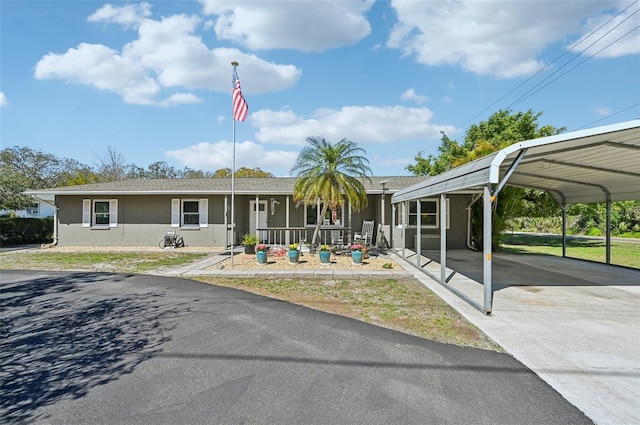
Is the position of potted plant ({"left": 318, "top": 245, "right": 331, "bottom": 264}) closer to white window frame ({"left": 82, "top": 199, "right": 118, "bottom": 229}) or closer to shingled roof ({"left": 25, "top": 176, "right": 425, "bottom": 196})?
shingled roof ({"left": 25, "top": 176, "right": 425, "bottom": 196})

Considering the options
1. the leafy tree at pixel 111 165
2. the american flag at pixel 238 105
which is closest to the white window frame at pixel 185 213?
the american flag at pixel 238 105

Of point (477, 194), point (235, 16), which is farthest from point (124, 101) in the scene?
point (477, 194)

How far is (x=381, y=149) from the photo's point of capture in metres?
25.2

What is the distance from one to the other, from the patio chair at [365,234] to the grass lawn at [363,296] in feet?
17.6

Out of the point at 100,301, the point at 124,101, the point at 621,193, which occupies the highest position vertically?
the point at 124,101

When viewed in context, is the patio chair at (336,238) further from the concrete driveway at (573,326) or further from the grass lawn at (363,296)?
the grass lawn at (363,296)

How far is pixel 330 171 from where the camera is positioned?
11016 millimetres

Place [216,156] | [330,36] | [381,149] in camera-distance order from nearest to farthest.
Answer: [330,36], [381,149], [216,156]

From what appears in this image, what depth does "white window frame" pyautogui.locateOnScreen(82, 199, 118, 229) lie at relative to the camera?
587 inches

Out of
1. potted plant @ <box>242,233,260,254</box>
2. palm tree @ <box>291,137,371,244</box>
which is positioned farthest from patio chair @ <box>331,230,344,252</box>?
potted plant @ <box>242,233,260,254</box>

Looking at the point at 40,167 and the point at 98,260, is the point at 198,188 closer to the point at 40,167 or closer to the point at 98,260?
the point at 98,260

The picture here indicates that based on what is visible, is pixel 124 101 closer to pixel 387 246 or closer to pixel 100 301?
pixel 100 301

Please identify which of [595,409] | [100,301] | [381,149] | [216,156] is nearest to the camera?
[595,409]

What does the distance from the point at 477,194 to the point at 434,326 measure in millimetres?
10731
